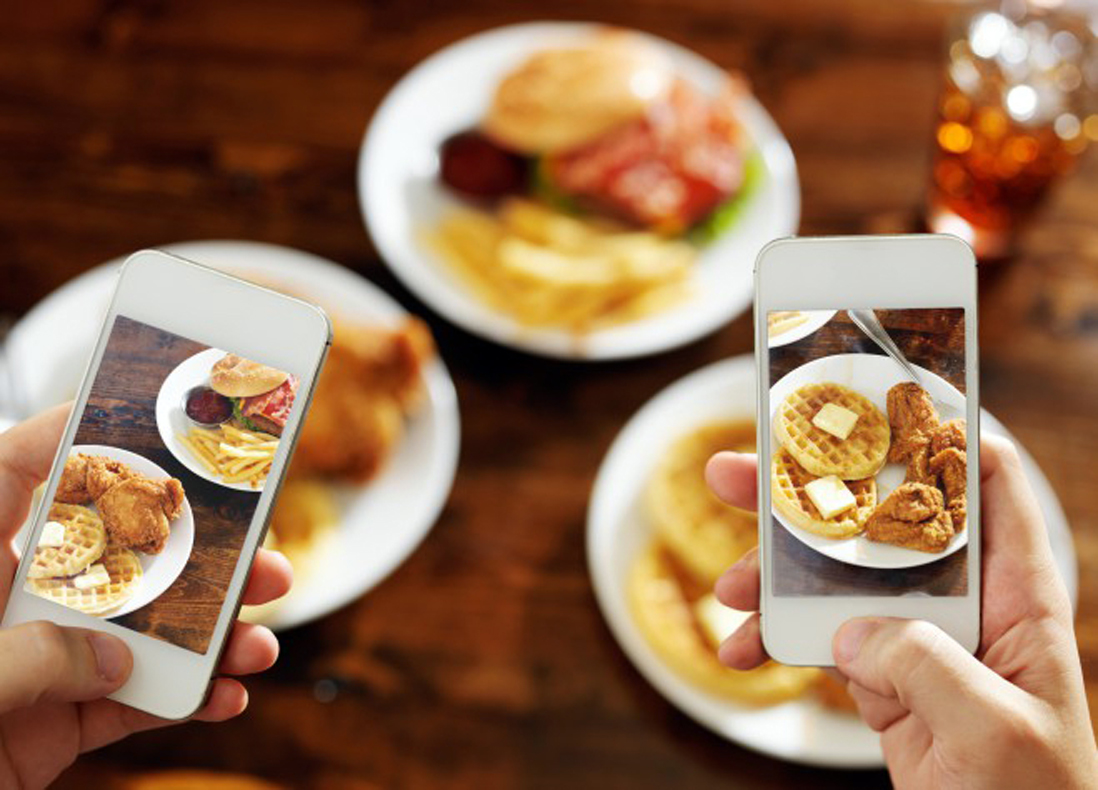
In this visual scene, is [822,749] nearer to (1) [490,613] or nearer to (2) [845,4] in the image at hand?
(1) [490,613]

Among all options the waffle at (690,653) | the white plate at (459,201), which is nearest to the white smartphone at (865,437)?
→ the waffle at (690,653)

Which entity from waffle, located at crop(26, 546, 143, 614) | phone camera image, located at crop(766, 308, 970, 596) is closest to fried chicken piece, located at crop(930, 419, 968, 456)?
phone camera image, located at crop(766, 308, 970, 596)

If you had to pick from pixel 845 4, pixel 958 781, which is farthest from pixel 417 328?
pixel 845 4

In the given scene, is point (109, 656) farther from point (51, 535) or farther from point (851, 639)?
point (851, 639)

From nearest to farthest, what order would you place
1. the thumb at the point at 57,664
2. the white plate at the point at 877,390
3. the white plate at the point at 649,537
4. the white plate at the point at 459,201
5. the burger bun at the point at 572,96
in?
the thumb at the point at 57,664 → the white plate at the point at 877,390 → the white plate at the point at 649,537 → the white plate at the point at 459,201 → the burger bun at the point at 572,96

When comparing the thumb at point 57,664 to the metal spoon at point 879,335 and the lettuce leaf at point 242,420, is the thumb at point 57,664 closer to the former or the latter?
the lettuce leaf at point 242,420

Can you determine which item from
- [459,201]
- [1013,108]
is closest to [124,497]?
[459,201]

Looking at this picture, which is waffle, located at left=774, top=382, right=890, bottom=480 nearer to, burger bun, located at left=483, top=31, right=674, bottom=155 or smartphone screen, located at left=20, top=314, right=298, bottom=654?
smartphone screen, located at left=20, top=314, right=298, bottom=654
